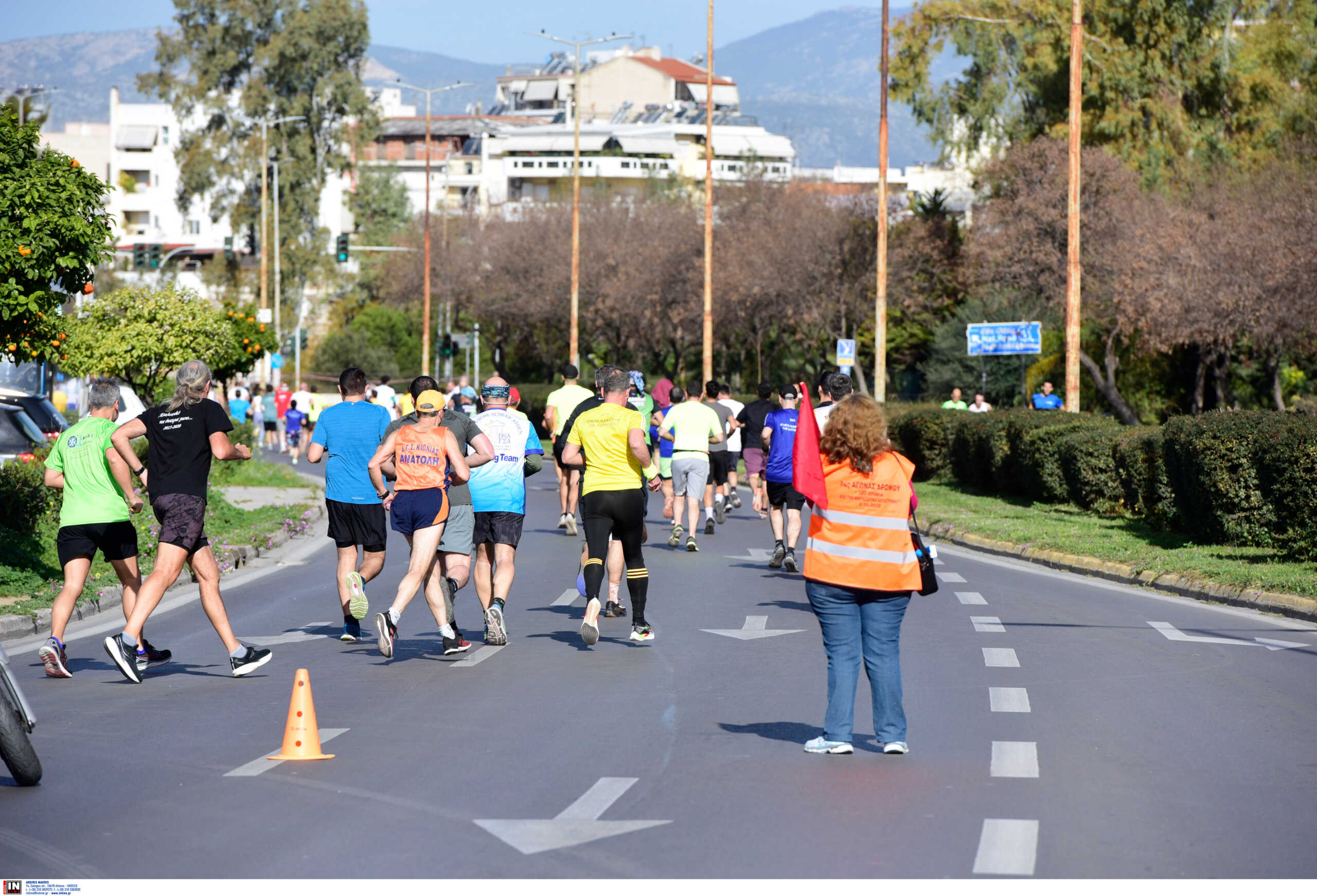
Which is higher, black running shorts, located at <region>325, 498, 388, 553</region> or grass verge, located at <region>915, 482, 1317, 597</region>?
black running shorts, located at <region>325, 498, 388, 553</region>

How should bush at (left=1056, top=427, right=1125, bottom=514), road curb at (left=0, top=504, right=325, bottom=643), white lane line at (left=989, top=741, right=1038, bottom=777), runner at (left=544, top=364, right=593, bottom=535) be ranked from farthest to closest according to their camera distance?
bush at (left=1056, top=427, right=1125, bottom=514)
runner at (left=544, top=364, right=593, bottom=535)
road curb at (left=0, top=504, right=325, bottom=643)
white lane line at (left=989, top=741, right=1038, bottom=777)

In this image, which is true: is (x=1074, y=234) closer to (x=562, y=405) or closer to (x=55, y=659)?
(x=562, y=405)

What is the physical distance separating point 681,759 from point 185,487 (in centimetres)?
402

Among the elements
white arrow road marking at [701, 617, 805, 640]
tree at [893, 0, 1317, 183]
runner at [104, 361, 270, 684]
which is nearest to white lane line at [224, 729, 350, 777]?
runner at [104, 361, 270, 684]

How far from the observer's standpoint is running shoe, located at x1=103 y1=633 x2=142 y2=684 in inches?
384

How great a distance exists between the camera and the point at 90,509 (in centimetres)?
1041

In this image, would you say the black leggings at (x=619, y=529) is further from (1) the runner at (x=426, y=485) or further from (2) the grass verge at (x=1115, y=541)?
(2) the grass verge at (x=1115, y=541)

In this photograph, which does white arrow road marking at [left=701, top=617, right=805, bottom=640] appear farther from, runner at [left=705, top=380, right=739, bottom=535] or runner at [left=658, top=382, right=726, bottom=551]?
runner at [left=705, top=380, right=739, bottom=535]

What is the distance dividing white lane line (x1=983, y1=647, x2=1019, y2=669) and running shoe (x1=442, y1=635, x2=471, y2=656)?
3.37m

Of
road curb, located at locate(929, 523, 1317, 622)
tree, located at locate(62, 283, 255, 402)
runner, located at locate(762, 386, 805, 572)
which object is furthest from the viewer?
tree, located at locate(62, 283, 255, 402)

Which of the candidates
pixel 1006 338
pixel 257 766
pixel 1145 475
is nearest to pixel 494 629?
pixel 257 766

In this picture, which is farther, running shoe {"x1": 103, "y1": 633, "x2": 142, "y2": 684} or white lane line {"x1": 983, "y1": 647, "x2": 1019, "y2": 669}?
white lane line {"x1": 983, "y1": 647, "x2": 1019, "y2": 669}

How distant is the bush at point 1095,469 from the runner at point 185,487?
14328 mm
